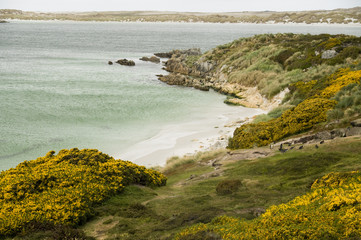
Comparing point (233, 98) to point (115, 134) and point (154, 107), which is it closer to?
point (154, 107)

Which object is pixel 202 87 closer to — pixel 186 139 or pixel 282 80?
pixel 282 80

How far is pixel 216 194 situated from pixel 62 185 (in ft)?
19.6

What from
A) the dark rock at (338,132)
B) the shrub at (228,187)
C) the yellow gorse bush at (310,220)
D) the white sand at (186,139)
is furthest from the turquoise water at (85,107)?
the yellow gorse bush at (310,220)

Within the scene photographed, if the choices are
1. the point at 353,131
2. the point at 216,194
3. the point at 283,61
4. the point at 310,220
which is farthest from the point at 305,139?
the point at 283,61

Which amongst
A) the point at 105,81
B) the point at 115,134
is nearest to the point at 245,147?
Answer: the point at 115,134

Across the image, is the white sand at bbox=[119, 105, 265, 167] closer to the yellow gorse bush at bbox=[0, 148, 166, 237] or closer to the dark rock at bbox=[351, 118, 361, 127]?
the yellow gorse bush at bbox=[0, 148, 166, 237]

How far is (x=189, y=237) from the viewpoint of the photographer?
25.6ft

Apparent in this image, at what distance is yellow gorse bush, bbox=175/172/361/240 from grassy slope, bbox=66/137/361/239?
0.86m

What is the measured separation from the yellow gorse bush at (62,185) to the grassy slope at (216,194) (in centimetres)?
58

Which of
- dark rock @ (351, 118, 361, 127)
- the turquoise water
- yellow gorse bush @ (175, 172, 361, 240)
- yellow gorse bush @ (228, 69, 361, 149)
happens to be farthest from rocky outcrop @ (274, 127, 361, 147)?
the turquoise water

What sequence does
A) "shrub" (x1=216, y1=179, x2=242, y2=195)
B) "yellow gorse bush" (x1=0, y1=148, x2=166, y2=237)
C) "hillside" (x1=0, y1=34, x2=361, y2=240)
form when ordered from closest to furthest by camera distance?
"hillside" (x1=0, y1=34, x2=361, y2=240) < "yellow gorse bush" (x1=0, y1=148, x2=166, y2=237) < "shrub" (x1=216, y1=179, x2=242, y2=195)

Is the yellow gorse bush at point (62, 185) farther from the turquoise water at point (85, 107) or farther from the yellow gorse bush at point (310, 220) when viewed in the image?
the turquoise water at point (85, 107)

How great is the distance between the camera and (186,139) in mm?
28609

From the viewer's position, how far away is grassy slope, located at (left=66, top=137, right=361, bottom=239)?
10.0 metres
